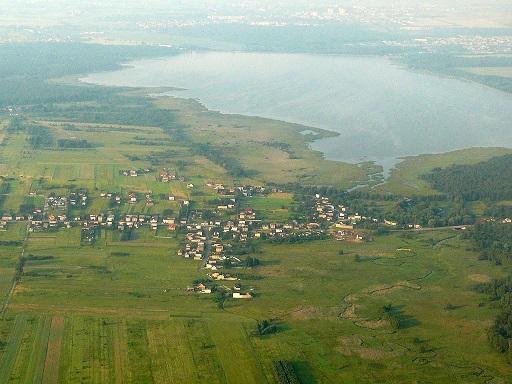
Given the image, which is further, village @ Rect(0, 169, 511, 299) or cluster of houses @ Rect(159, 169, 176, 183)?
cluster of houses @ Rect(159, 169, 176, 183)

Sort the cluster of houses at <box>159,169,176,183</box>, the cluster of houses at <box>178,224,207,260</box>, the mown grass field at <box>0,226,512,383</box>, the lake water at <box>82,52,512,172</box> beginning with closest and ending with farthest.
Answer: the mown grass field at <box>0,226,512,383</box> < the cluster of houses at <box>178,224,207,260</box> < the cluster of houses at <box>159,169,176,183</box> < the lake water at <box>82,52,512,172</box>

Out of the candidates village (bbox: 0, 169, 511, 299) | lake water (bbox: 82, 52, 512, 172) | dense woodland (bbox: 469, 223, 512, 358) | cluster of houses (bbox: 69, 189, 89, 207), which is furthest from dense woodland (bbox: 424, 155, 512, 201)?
cluster of houses (bbox: 69, 189, 89, 207)

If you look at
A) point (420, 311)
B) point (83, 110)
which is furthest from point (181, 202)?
point (83, 110)

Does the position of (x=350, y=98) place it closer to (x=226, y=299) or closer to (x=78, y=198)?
(x=78, y=198)

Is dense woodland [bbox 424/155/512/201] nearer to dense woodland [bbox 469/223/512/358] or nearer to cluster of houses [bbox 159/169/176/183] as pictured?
dense woodland [bbox 469/223/512/358]

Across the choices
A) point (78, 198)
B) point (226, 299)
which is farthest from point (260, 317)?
point (78, 198)

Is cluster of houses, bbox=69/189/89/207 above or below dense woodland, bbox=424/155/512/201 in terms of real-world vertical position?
below

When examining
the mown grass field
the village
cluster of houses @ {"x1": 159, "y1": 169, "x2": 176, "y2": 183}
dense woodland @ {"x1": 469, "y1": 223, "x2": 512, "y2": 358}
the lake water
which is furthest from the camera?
the lake water

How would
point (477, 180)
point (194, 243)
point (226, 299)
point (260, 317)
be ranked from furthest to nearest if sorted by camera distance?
1. point (477, 180)
2. point (194, 243)
3. point (226, 299)
4. point (260, 317)

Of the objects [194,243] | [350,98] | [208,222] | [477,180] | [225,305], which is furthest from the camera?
[350,98]

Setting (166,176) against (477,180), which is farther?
(477,180)

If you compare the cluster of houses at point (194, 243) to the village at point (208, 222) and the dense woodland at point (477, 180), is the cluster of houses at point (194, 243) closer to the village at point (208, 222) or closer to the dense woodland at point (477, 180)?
the village at point (208, 222)
